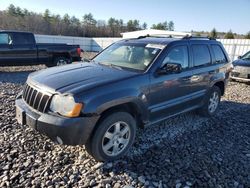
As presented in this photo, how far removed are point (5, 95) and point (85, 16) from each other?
83636 mm

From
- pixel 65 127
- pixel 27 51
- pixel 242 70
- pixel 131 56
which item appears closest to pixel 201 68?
pixel 131 56

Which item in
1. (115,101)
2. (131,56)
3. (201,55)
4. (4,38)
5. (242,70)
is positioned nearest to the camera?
(115,101)

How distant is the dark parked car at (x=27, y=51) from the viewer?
10664 mm

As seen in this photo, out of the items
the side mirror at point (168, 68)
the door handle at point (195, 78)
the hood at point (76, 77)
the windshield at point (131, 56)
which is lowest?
the door handle at point (195, 78)

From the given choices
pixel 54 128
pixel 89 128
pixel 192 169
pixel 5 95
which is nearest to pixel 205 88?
pixel 192 169

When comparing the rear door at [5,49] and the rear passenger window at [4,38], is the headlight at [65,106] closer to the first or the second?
the rear door at [5,49]

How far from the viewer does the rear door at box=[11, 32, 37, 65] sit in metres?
10.8

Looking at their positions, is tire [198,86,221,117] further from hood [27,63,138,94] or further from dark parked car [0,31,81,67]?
dark parked car [0,31,81,67]

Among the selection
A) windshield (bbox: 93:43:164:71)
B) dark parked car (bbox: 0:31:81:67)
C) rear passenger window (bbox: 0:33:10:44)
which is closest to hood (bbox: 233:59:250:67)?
windshield (bbox: 93:43:164:71)

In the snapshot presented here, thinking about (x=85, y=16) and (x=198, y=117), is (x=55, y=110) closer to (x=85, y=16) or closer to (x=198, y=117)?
(x=198, y=117)

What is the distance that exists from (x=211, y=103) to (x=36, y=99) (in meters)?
4.05

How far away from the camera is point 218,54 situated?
5.91 meters

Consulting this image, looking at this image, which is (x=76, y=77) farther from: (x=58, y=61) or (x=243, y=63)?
(x=243, y=63)

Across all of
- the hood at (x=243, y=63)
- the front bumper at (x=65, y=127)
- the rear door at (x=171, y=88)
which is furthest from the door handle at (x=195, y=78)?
the hood at (x=243, y=63)
